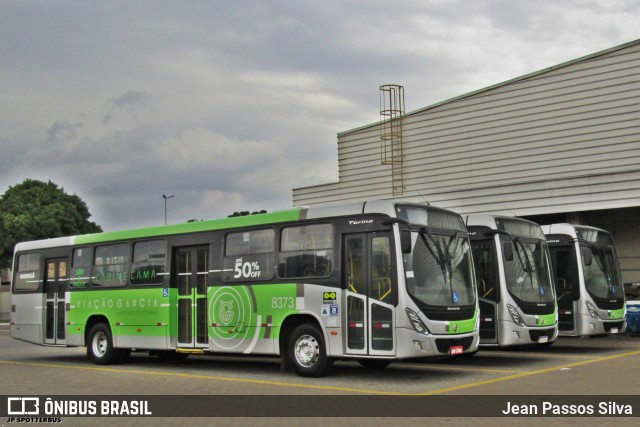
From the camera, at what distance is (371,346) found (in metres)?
13.9

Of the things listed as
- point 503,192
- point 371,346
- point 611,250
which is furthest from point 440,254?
point 503,192

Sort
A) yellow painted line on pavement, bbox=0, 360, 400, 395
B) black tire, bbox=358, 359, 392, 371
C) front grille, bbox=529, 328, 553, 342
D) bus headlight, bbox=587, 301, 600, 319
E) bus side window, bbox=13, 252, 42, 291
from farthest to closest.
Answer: bus side window, bbox=13, 252, 42, 291, bus headlight, bbox=587, 301, 600, 319, front grille, bbox=529, 328, 553, 342, black tire, bbox=358, 359, 392, 371, yellow painted line on pavement, bbox=0, 360, 400, 395

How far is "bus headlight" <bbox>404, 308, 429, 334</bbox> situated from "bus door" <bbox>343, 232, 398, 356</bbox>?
269 millimetres

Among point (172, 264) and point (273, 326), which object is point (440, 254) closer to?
point (273, 326)

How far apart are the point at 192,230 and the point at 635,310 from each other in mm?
13848

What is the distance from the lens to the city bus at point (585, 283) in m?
20.2

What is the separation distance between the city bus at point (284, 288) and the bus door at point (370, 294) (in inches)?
0.7

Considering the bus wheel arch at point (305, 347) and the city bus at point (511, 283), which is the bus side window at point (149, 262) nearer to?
the bus wheel arch at point (305, 347)

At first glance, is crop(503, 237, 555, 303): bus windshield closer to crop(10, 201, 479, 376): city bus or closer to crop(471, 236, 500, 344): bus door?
crop(471, 236, 500, 344): bus door

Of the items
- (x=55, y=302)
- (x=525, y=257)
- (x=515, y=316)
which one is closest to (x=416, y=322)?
(x=515, y=316)

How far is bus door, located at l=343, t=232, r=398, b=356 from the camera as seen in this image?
13812 mm

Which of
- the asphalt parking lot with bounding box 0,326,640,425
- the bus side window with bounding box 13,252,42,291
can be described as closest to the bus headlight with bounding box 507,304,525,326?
the asphalt parking lot with bounding box 0,326,640,425

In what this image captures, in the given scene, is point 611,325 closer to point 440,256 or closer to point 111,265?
point 440,256

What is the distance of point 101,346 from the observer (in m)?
19.5
